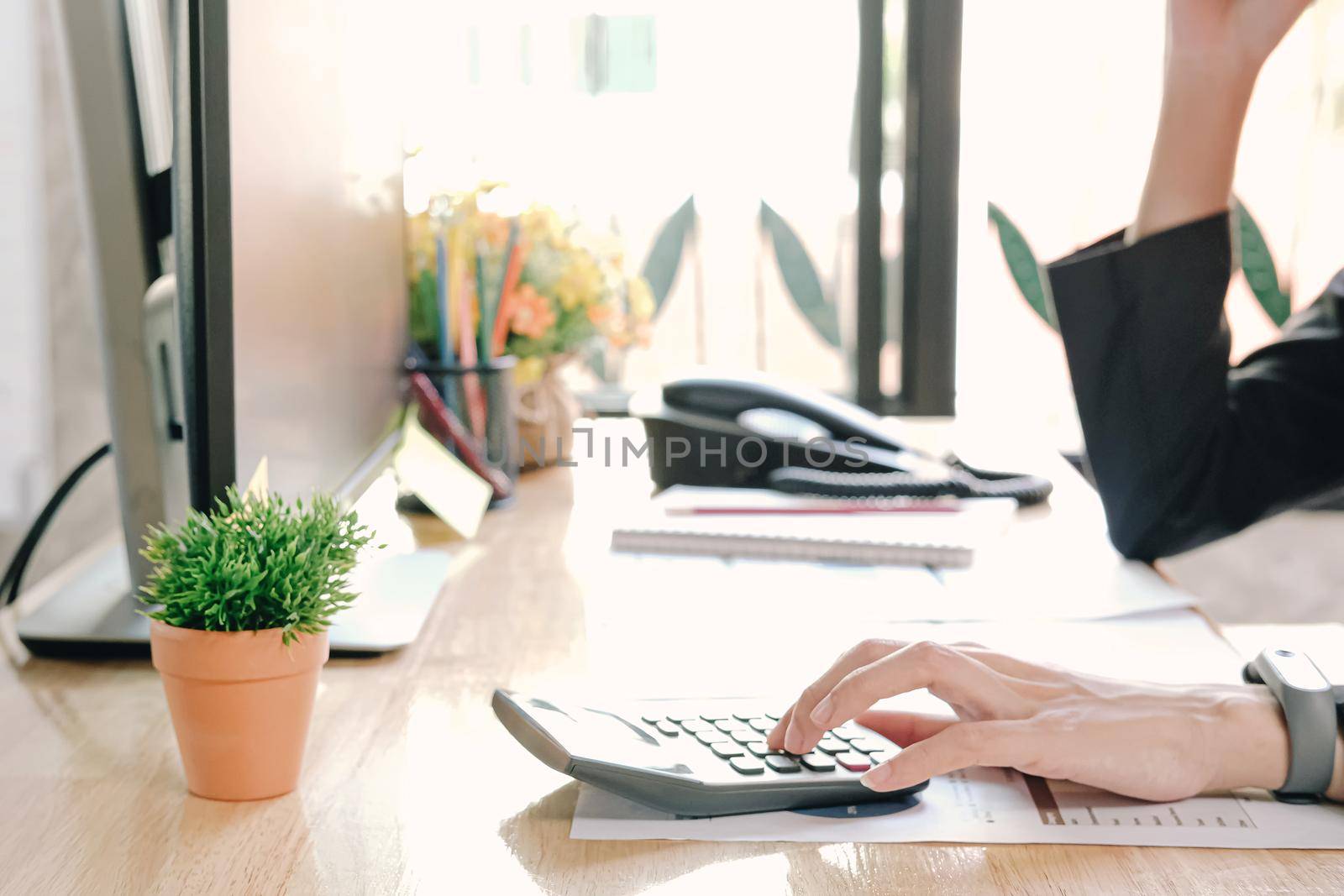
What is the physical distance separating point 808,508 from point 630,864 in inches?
25.2

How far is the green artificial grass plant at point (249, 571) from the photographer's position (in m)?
0.53

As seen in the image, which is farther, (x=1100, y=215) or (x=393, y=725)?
(x=1100, y=215)

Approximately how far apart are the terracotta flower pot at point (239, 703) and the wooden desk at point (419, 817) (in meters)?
0.01

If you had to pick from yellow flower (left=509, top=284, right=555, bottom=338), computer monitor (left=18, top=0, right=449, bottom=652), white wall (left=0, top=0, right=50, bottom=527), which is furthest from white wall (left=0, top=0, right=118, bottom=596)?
yellow flower (left=509, top=284, right=555, bottom=338)

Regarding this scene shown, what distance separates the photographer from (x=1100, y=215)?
62.0 inches

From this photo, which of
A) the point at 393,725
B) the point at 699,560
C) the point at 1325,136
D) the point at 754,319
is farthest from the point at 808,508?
the point at 1325,136

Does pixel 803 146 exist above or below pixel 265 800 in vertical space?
above

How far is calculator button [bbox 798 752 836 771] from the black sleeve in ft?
1.67

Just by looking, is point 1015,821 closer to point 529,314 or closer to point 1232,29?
point 1232,29

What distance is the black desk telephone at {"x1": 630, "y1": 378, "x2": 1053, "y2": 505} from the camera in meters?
1.20

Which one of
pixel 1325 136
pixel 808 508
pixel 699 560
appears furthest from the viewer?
pixel 1325 136

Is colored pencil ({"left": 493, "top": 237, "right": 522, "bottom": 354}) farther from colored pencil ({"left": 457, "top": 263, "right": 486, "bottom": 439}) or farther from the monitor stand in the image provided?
the monitor stand

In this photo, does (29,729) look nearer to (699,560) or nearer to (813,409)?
(699,560)

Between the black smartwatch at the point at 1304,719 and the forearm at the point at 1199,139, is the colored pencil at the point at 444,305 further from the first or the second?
the black smartwatch at the point at 1304,719
